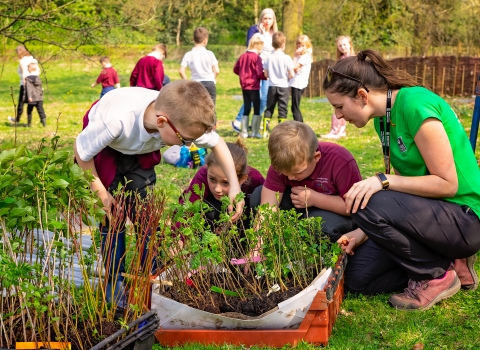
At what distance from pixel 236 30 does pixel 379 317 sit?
1820 inches

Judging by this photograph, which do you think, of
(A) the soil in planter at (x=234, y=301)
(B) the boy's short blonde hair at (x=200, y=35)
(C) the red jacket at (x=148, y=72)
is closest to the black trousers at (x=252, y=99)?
(B) the boy's short blonde hair at (x=200, y=35)

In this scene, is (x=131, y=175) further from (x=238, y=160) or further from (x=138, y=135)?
(x=238, y=160)

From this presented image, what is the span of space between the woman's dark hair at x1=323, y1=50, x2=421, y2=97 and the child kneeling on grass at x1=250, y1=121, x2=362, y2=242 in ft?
1.13

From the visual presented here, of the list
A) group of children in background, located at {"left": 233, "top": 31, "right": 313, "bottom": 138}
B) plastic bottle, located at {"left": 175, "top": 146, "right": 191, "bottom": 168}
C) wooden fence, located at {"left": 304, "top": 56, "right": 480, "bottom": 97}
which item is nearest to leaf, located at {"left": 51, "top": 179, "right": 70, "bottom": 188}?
plastic bottle, located at {"left": 175, "top": 146, "right": 191, "bottom": 168}

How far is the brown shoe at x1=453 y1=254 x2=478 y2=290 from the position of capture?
11.7 feet

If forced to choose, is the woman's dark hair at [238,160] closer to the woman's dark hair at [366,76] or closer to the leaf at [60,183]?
the woman's dark hair at [366,76]

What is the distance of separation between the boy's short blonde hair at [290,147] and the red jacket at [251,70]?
23.7ft

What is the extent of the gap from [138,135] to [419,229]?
5.09 ft

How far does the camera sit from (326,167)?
363cm

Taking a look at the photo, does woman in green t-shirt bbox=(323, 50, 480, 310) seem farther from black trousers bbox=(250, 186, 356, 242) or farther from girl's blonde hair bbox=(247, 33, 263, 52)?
girl's blonde hair bbox=(247, 33, 263, 52)

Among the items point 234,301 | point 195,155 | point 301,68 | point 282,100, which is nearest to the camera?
point 234,301

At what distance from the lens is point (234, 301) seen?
315cm

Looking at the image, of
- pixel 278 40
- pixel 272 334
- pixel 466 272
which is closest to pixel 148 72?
pixel 278 40

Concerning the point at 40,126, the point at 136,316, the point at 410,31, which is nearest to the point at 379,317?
the point at 136,316
